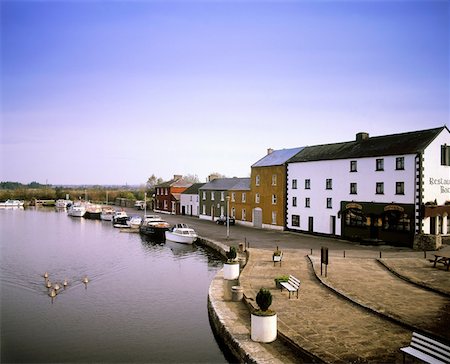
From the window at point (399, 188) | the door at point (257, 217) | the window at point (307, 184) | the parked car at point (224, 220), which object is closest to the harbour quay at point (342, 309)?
the window at point (399, 188)

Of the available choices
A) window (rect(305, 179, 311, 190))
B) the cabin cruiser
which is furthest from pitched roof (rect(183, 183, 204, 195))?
window (rect(305, 179, 311, 190))

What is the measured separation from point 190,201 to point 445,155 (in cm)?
4538

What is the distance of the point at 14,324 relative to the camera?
55.1 ft

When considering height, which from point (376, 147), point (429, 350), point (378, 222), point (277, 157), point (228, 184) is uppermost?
point (277, 157)

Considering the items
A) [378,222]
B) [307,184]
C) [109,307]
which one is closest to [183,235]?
[307,184]

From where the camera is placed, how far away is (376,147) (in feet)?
110

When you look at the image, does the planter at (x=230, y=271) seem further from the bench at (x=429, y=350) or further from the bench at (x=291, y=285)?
the bench at (x=429, y=350)

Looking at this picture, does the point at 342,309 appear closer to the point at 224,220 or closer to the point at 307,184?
the point at 307,184

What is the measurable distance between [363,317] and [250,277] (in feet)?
25.7

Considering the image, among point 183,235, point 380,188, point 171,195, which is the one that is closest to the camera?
point 380,188

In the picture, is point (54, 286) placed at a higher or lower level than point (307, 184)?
lower

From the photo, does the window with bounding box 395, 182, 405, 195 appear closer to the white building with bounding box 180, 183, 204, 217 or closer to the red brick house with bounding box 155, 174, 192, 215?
the white building with bounding box 180, 183, 204, 217

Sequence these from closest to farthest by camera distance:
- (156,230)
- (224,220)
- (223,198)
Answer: (156,230), (224,220), (223,198)

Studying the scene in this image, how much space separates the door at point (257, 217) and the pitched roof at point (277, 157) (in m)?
5.94
